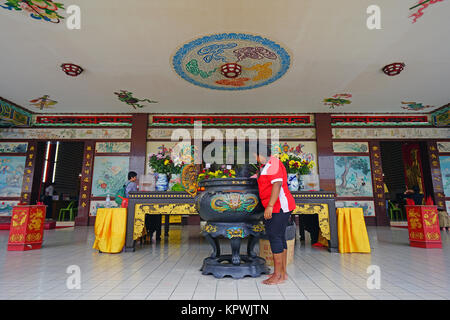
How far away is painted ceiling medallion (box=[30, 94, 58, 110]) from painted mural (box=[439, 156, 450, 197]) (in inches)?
499

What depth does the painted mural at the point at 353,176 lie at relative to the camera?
831 cm

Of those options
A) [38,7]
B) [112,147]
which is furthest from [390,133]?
[38,7]

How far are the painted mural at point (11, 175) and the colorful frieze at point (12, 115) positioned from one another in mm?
1212

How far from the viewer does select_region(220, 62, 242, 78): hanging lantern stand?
227 inches

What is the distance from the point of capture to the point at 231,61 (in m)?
5.61

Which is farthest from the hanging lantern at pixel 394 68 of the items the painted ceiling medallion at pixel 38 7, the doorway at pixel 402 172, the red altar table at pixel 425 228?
the painted ceiling medallion at pixel 38 7

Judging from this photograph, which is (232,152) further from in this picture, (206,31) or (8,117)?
(8,117)

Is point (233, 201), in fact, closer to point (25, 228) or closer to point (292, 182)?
point (292, 182)

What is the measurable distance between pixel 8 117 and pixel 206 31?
715 cm

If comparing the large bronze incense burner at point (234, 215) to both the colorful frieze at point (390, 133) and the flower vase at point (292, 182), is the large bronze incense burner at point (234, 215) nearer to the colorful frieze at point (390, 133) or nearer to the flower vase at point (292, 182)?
the flower vase at point (292, 182)

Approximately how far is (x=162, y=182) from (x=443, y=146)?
9.58 meters

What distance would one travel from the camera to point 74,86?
6.80 meters

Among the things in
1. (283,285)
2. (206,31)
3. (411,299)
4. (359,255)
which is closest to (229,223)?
(283,285)

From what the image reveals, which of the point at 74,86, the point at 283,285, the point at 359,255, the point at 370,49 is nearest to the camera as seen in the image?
the point at 283,285
